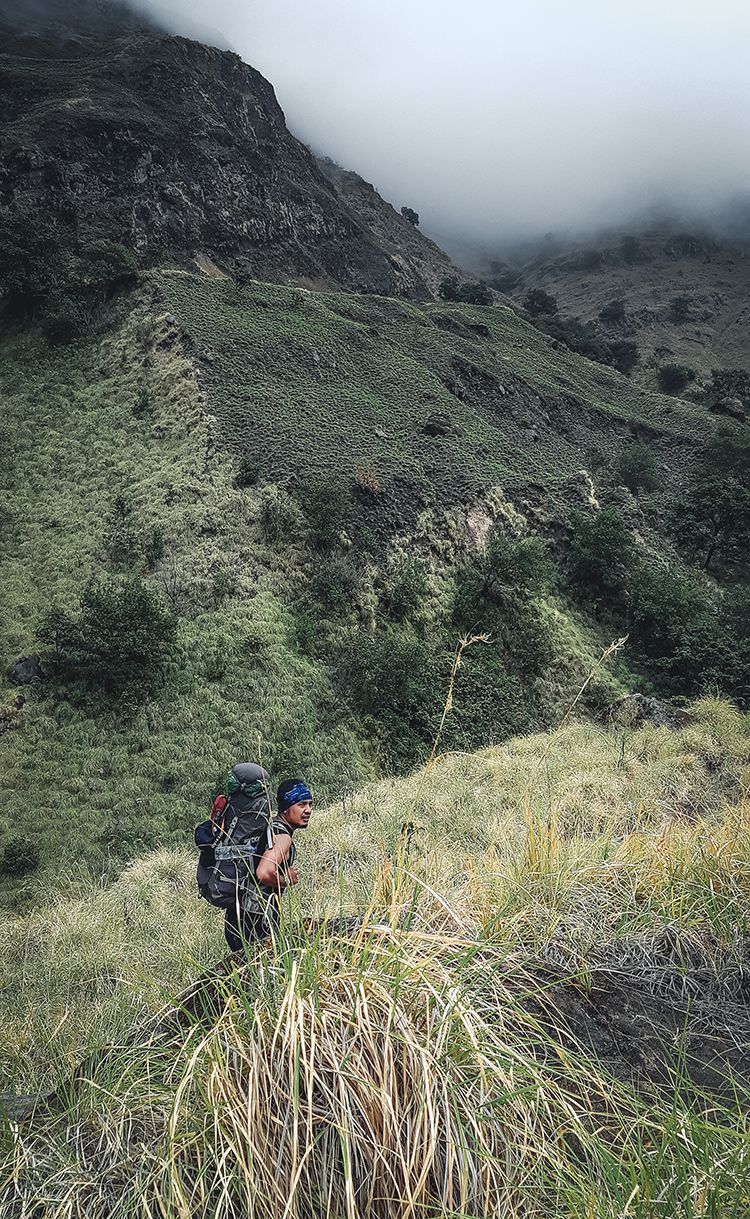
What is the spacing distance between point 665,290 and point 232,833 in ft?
349

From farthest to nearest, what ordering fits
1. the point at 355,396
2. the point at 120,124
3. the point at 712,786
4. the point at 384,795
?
the point at 120,124 < the point at 355,396 < the point at 384,795 < the point at 712,786

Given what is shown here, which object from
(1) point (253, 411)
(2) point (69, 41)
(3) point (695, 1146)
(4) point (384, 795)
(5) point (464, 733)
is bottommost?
(5) point (464, 733)

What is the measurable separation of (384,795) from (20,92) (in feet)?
197

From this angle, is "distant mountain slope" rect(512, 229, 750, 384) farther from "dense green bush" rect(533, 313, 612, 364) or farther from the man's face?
the man's face

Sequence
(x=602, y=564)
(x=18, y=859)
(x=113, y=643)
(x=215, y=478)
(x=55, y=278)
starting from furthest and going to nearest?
(x=55, y=278), (x=602, y=564), (x=215, y=478), (x=113, y=643), (x=18, y=859)

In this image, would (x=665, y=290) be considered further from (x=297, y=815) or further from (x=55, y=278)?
(x=297, y=815)

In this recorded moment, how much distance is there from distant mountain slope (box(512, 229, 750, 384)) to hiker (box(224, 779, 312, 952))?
7065cm

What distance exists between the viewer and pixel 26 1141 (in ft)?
4.81

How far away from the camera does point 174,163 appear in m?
43.9

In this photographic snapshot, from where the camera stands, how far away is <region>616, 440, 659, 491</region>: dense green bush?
37781 millimetres

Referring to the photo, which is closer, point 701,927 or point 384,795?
point 701,927

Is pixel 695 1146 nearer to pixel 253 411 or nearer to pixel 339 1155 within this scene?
pixel 339 1155

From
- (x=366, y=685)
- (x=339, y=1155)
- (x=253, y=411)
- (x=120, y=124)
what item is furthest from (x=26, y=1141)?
(x=120, y=124)

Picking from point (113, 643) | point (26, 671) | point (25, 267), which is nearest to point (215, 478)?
point (113, 643)
